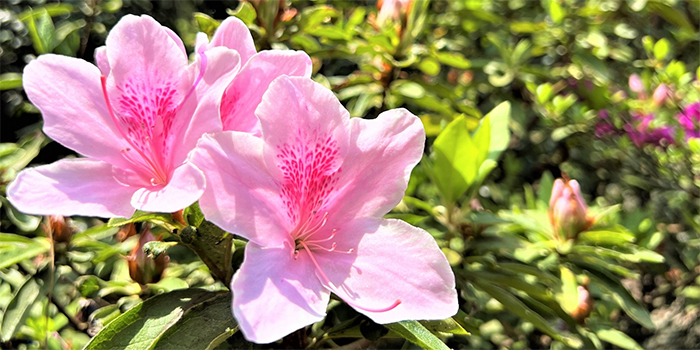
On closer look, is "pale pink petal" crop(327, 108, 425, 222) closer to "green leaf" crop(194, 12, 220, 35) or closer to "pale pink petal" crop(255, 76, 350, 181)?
"pale pink petal" crop(255, 76, 350, 181)

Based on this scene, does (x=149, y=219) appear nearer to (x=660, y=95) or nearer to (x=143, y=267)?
(x=143, y=267)

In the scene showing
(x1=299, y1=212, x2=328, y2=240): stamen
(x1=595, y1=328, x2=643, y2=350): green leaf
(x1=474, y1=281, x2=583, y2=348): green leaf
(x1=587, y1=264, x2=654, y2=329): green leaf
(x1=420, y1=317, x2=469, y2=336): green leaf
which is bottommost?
(x1=595, y1=328, x2=643, y2=350): green leaf

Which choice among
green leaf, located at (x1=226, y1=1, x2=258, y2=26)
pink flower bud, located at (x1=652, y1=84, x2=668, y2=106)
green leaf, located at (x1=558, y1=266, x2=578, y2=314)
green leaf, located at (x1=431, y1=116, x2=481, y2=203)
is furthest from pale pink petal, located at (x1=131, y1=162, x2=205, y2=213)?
pink flower bud, located at (x1=652, y1=84, x2=668, y2=106)

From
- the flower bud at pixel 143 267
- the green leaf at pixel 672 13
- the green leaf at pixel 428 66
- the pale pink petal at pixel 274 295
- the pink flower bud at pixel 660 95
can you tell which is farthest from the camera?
the green leaf at pixel 672 13

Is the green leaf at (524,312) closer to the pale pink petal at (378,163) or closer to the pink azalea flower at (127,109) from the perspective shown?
the pale pink petal at (378,163)

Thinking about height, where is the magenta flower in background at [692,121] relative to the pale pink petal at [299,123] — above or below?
below

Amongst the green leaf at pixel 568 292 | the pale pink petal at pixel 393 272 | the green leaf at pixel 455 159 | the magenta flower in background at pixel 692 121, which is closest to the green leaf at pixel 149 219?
the pale pink petal at pixel 393 272
